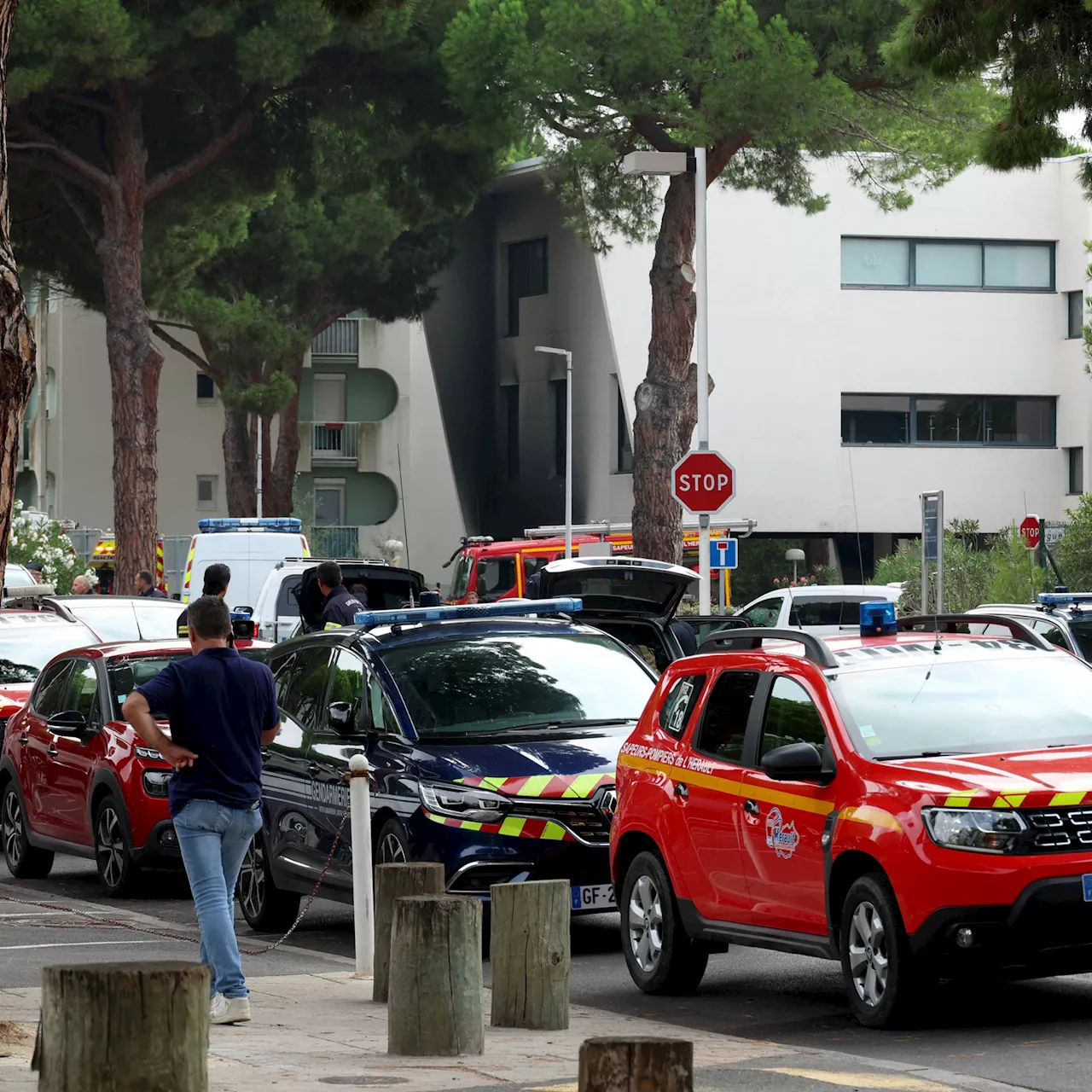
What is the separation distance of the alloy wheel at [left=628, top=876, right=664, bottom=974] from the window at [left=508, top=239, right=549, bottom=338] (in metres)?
55.2

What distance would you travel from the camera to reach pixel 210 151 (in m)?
35.9

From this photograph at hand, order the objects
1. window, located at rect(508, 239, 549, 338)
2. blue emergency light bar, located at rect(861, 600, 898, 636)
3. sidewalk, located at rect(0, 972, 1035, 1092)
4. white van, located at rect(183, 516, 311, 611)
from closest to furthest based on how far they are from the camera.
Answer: sidewalk, located at rect(0, 972, 1035, 1092)
blue emergency light bar, located at rect(861, 600, 898, 636)
white van, located at rect(183, 516, 311, 611)
window, located at rect(508, 239, 549, 338)

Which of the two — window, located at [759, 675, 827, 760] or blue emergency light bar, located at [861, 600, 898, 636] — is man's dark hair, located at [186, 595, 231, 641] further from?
blue emergency light bar, located at [861, 600, 898, 636]

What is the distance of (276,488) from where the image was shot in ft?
204

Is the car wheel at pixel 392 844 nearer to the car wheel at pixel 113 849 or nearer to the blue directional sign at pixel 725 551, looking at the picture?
Result: the car wheel at pixel 113 849

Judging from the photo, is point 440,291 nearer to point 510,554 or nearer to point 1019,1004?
point 510,554

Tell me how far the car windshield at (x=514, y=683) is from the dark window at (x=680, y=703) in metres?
1.72

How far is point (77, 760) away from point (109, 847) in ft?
2.43

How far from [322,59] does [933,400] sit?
29.2 meters

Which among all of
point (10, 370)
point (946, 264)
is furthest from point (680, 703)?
point (946, 264)

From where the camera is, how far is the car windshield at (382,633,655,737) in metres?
12.3

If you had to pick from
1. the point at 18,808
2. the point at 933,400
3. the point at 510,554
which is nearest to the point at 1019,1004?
the point at 18,808

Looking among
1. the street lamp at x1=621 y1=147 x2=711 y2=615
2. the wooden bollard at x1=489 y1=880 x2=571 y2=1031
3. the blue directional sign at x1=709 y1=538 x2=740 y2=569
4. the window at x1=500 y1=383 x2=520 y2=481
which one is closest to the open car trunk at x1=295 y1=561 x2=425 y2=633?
the street lamp at x1=621 y1=147 x2=711 y2=615

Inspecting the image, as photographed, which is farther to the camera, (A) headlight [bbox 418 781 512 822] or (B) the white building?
(B) the white building
